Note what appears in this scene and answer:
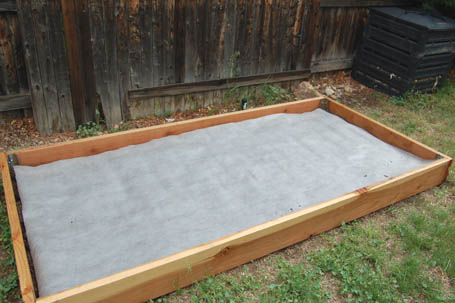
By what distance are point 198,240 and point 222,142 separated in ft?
4.12

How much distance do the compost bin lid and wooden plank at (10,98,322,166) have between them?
233 centimetres

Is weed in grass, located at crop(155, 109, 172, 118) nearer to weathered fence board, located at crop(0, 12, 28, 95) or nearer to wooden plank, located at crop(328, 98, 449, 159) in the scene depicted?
weathered fence board, located at crop(0, 12, 28, 95)

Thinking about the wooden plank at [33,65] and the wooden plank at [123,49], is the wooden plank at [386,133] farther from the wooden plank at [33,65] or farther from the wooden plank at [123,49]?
the wooden plank at [33,65]

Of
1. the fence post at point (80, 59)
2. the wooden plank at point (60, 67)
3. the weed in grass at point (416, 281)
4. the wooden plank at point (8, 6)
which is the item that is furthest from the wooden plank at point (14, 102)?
the weed in grass at point (416, 281)

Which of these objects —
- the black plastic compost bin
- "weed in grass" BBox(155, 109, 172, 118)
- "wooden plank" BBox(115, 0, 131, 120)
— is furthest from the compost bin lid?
"wooden plank" BBox(115, 0, 131, 120)

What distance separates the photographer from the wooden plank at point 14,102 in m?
3.62

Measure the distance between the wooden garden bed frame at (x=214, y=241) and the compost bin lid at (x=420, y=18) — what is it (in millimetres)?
1860

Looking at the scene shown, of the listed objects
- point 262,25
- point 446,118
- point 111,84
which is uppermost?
point 262,25

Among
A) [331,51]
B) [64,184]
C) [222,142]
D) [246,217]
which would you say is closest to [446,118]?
[331,51]

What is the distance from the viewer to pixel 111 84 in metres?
3.84

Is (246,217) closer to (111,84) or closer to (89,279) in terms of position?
(89,279)

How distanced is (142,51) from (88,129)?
955 mm

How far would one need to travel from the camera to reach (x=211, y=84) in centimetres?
446

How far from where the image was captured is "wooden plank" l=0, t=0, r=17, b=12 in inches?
128
